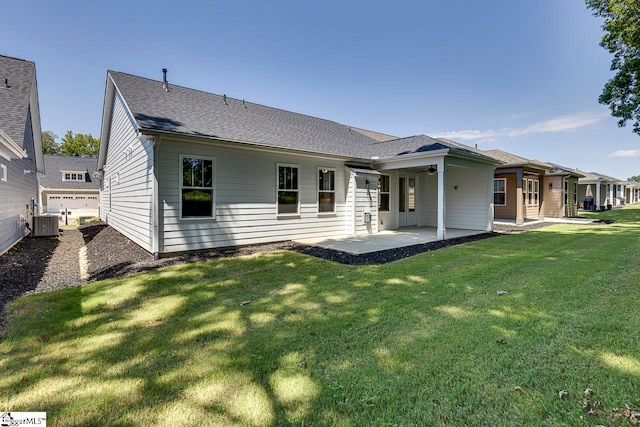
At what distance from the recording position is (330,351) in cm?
279

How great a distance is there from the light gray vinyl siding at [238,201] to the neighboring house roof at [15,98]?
3.50 m

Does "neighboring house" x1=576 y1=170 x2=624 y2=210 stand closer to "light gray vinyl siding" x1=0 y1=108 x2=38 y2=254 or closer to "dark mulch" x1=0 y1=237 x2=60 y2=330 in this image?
"dark mulch" x1=0 y1=237 x2=60 y2=330

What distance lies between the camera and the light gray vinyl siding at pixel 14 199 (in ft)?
25.7

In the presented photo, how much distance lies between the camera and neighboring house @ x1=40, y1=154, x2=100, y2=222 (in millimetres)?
25750

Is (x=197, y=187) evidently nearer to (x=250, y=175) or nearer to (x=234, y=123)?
(x=250, y=175)

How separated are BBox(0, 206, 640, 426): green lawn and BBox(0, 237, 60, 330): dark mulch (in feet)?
2.45

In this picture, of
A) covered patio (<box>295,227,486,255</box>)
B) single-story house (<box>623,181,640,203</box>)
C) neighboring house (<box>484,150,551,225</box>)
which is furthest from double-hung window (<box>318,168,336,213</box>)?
single-story house (<box>623,181,640,203</box>)

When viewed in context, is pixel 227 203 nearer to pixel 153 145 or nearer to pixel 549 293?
pixel 153 145

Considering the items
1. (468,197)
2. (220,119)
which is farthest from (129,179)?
(468,197)

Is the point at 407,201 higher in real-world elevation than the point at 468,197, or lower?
lower

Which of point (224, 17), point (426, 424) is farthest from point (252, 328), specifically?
point (224, 17)

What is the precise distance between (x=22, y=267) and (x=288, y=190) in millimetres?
6502

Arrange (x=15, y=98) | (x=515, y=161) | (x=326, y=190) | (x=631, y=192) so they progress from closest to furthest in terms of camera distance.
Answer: (x=15, y=98) → (x=326, y=190) → (x=515, y=161) → (x=631, y=192)

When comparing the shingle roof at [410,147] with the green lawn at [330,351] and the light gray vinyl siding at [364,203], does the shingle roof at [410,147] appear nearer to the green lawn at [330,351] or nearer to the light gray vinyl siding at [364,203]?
the light gray vinyl siding at [364,203]
